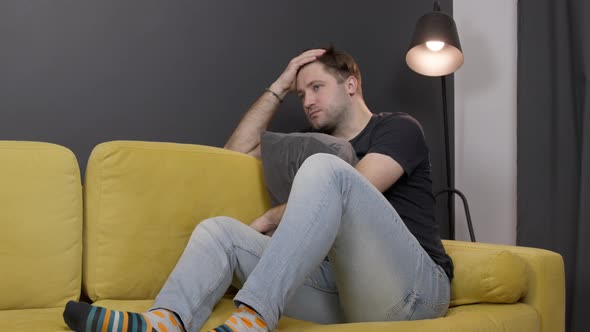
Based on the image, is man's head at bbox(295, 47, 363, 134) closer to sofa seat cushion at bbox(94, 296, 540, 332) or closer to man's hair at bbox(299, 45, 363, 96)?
man's hair at bbox(299, 45, 363, 96)

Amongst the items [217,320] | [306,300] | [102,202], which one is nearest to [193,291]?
[217,320]

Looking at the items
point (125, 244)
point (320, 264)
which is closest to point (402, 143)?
point (320, 264)

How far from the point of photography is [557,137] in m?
2.73

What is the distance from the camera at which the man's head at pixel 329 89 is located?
82.7 inches

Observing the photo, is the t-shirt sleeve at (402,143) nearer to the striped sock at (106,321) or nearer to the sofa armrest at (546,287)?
the sofa armrest at (546,287)

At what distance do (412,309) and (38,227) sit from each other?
0.98 meters

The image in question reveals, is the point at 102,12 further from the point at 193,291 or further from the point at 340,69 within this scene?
the point at 193,291

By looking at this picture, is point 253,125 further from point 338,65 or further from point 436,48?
point 436,48

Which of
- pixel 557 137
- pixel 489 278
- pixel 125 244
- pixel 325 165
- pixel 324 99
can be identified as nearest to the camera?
pixel 325 165

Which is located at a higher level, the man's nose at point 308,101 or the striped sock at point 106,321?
the man's nose at point 308,101


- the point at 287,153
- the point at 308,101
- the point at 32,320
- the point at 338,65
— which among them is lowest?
the point at 32,320

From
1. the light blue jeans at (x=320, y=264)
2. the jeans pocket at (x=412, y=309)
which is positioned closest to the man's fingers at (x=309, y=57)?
the light blue jeans at (x=320, y=264)

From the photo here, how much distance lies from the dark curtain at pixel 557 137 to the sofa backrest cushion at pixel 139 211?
4.95 ft

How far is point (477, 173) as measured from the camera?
10.4 feet
